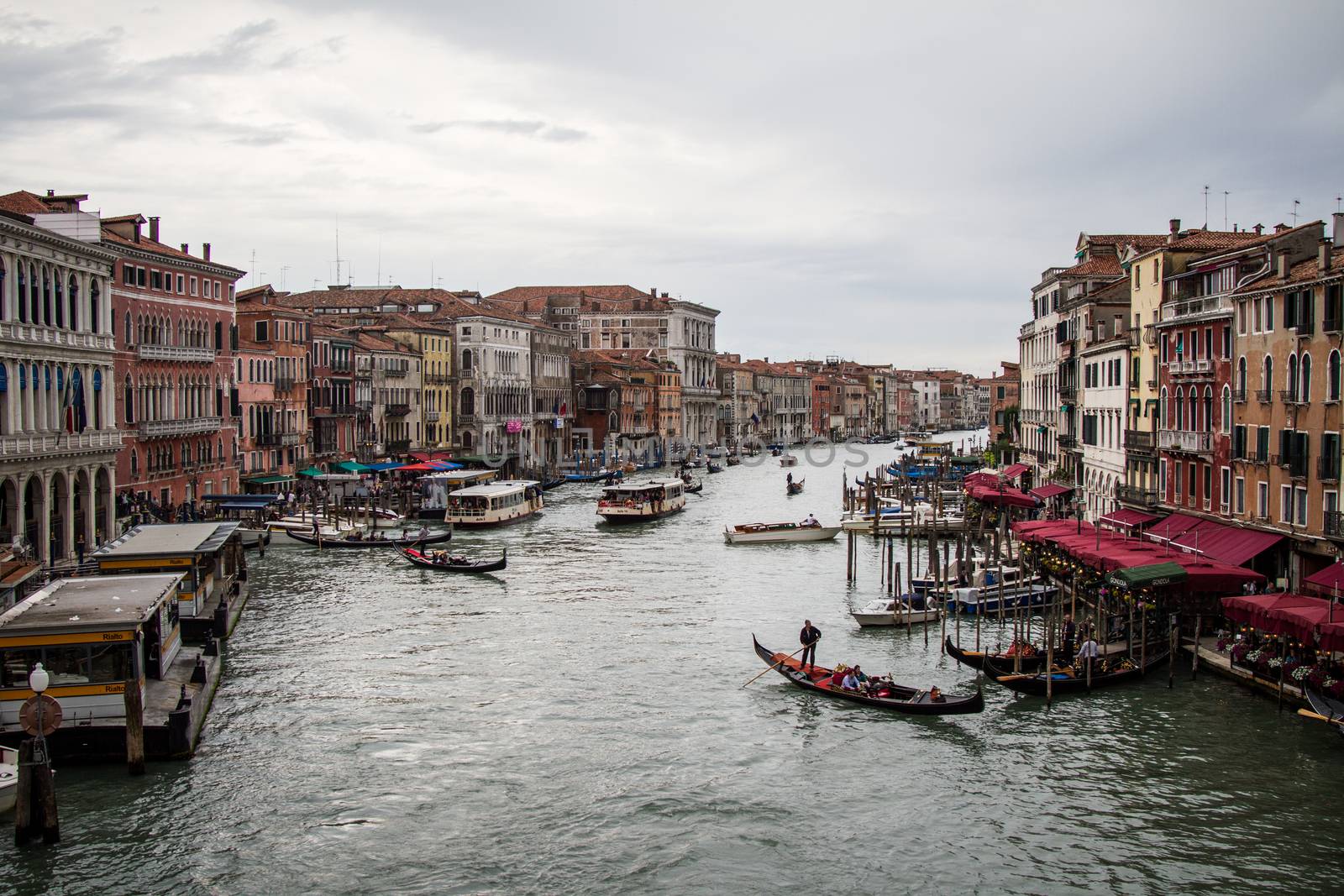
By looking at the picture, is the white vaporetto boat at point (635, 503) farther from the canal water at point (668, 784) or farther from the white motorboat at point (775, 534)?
the canal water at point (668, 784)

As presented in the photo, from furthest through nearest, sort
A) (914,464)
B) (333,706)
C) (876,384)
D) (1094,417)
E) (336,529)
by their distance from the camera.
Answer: (876,384), (914,464), (336,529), (1094,417), (333,706)

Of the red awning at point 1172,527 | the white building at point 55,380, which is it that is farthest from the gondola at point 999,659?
the white building at point 55,380

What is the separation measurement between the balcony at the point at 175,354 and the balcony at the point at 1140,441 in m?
24.2

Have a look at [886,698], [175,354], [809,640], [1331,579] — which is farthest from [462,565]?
[1331,579]

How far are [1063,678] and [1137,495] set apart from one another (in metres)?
9.95

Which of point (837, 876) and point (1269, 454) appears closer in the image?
point (837, 876)

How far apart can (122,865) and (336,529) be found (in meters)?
24.0

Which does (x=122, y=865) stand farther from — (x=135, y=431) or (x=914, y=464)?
(x=914, y=464)

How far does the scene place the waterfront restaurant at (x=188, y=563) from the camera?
69.3 ft

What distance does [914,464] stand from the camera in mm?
63500

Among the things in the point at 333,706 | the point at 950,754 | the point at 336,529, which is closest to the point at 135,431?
the point at 336,529

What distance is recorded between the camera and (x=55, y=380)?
25.8 m

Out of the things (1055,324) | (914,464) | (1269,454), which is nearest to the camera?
(1269,454)

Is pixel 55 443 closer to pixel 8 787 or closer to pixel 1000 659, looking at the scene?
pixel 8 787
